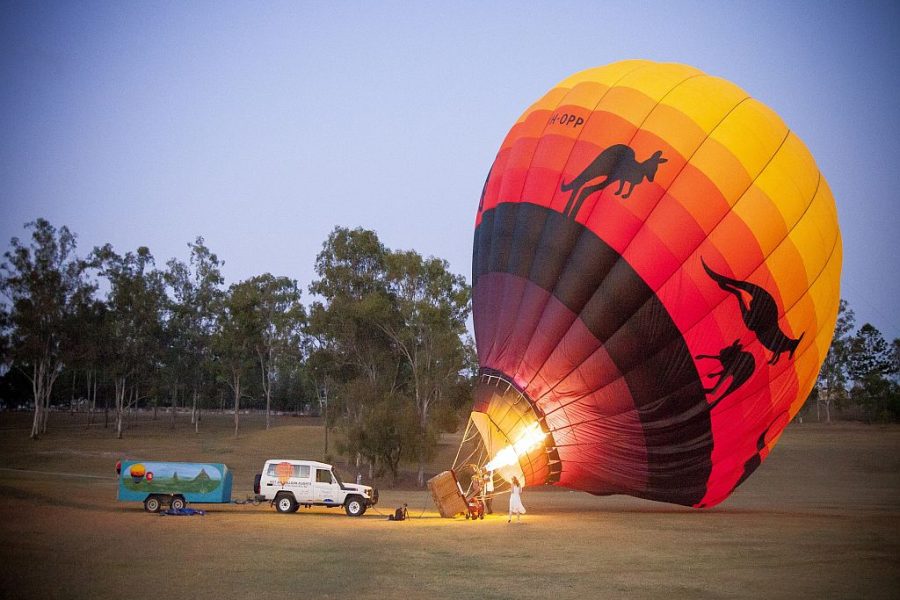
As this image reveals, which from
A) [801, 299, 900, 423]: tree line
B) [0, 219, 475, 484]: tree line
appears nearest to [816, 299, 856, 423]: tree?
[801, 299, 900, 423]: tree line

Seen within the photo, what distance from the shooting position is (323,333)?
141 feet

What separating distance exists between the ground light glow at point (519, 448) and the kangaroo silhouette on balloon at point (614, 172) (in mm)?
4272

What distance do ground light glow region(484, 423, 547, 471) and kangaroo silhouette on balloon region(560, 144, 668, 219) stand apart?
4.27 metres

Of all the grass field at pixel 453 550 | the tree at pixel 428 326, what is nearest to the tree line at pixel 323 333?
the tree at pixel 428 326

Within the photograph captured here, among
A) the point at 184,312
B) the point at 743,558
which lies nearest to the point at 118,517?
the point at 743,558

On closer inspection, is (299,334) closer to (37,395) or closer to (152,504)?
(37,395)

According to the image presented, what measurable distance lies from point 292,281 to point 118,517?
41.7 m

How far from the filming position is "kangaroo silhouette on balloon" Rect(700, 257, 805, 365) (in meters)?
13.3

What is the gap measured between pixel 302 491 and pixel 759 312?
38.1 feet

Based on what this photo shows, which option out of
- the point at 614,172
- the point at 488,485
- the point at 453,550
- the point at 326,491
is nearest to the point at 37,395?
the point at 326,491

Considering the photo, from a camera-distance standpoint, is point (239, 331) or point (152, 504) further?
point (239, 331)

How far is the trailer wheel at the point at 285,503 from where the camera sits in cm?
1894

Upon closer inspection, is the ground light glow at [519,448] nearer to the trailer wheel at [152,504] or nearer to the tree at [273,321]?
the trailer wheel at [152,504]

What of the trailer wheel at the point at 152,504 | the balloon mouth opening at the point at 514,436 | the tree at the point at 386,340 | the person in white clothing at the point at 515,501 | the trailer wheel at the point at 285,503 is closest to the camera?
the balloon mouth opening at the point at 514,436
